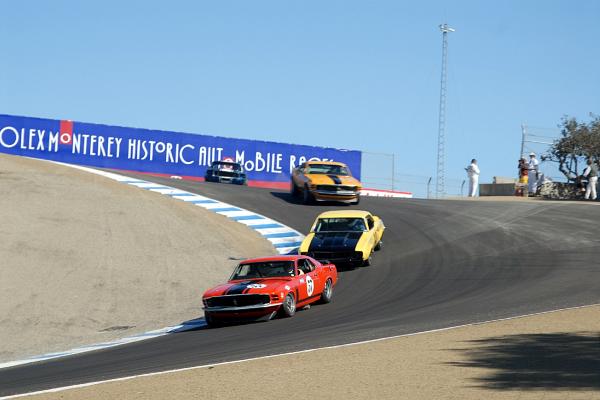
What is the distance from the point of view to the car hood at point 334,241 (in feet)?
74.3

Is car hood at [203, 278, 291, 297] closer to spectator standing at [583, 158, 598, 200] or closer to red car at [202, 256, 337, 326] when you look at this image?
red car at [202, 256, 337, 326]

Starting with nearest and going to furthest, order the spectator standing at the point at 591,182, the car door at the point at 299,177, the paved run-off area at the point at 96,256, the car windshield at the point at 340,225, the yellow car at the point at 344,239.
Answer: the paved run-off area at the point at 96,256, the yellow car at the point at 344,239, the car windshield at the point at 340,225, the car door at the point at 299,177, the spectator standing at the point at 591,182

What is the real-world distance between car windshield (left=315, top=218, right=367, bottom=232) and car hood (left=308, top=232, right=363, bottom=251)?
48cm

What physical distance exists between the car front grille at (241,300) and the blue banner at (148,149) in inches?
1005

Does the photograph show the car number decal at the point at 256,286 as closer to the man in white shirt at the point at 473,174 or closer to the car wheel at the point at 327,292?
the car wheel at the point at 327,292

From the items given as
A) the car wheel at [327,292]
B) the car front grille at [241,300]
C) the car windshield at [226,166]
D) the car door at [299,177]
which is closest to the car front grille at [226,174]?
the car windshield at [226,166]

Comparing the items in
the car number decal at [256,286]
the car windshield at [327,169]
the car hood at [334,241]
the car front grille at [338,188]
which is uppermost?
the car windshield at [327,169]

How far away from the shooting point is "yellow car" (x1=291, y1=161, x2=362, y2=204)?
3155cm

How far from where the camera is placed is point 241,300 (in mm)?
16656

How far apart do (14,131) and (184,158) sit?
7.53 m

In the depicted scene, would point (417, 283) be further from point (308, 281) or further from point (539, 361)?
point (539, 361)

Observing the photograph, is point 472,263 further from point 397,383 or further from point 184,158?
point 184,158

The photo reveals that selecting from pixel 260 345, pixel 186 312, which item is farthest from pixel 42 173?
pixel 260 345

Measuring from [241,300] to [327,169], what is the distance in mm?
16313
